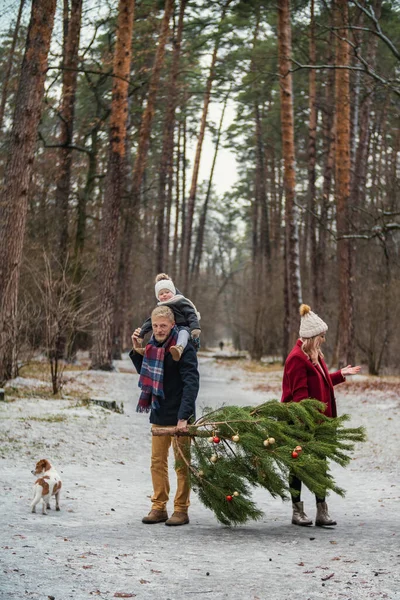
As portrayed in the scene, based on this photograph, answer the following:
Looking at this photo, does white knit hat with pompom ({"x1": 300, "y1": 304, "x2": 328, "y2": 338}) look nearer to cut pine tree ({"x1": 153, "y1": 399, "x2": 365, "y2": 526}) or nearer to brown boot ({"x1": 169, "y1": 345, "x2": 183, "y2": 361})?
cut pine tree ({"x1": 153, "y1": 399, "x2": 365, "y2": 526})

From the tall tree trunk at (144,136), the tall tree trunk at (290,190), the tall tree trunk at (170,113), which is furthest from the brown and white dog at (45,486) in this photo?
the tall tree trunk at (170,113)

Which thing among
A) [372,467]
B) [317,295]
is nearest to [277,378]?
[317,295]

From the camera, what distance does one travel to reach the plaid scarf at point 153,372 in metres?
6.48

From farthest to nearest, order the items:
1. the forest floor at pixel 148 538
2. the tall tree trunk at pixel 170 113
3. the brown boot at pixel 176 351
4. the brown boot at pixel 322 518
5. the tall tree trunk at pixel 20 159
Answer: the tall tree trunk at pixel 170 113 → the tall tree trunk at pixel 20 159 → the brown boot at pixel 322 518 → the brown boot at pixel 176 351 → the forest floor at pixel 148 538

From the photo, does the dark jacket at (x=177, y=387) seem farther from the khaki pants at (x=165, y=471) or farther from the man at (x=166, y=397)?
the khaki pants at (x=165, y=471)

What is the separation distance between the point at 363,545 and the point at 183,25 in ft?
95.8

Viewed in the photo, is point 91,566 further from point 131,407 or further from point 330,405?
point 131,407

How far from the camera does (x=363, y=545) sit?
585 centimetres

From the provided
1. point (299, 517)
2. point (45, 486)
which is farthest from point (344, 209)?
point (45, 486)

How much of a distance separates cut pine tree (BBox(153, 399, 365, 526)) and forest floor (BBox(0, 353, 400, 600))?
0.23m

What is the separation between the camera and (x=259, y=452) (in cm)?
629

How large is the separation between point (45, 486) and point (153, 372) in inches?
50.6

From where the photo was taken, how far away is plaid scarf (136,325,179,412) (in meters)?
6.48

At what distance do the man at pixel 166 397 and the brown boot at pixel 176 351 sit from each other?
0.41 feet
